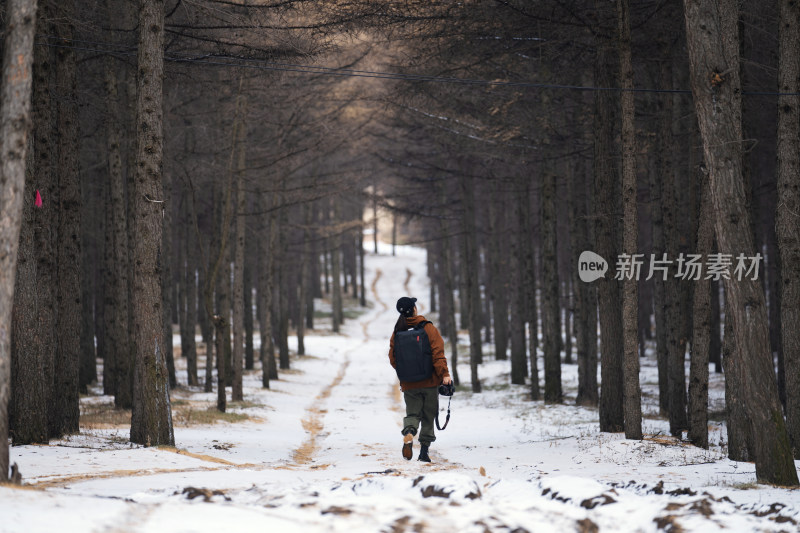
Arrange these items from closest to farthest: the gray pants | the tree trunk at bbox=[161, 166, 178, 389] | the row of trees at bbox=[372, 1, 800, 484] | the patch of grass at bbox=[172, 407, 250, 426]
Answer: the row of trees at bbox=[372, 1, 800, 484] → the gray pants → the patch of grass at bbox=[172, 407, 250, 426] → the tree trunk at bbox=[161, 166, 178, 389]

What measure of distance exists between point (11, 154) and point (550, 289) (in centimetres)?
1451

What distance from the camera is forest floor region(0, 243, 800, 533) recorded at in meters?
4.82

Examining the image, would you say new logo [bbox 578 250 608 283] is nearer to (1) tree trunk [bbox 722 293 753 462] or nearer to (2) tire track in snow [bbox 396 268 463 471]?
(2) tire track in snow [bbox 396 268 463 471]

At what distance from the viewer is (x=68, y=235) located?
1160cm

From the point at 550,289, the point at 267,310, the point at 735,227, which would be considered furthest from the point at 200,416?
the point at 735,227

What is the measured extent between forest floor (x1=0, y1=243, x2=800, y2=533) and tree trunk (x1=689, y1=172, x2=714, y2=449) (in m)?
0.52

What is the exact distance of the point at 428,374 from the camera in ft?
29.8

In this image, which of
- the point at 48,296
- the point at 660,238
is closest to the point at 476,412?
the point at 660,238

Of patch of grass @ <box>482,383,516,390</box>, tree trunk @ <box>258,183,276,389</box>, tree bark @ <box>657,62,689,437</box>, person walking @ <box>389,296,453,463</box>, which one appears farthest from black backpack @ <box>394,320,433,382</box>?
patch of grass @ <box>482,383,516,390</box>

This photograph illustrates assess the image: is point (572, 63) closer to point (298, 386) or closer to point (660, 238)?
point (660, 238)

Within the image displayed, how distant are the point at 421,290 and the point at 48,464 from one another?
55240mm

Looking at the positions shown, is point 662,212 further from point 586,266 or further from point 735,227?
point 735,227

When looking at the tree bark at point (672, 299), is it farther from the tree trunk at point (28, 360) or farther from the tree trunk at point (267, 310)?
the tree trunk at point (267, 310)

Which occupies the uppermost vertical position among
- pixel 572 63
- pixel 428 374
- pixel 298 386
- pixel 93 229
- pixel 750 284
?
pixel 572 63
